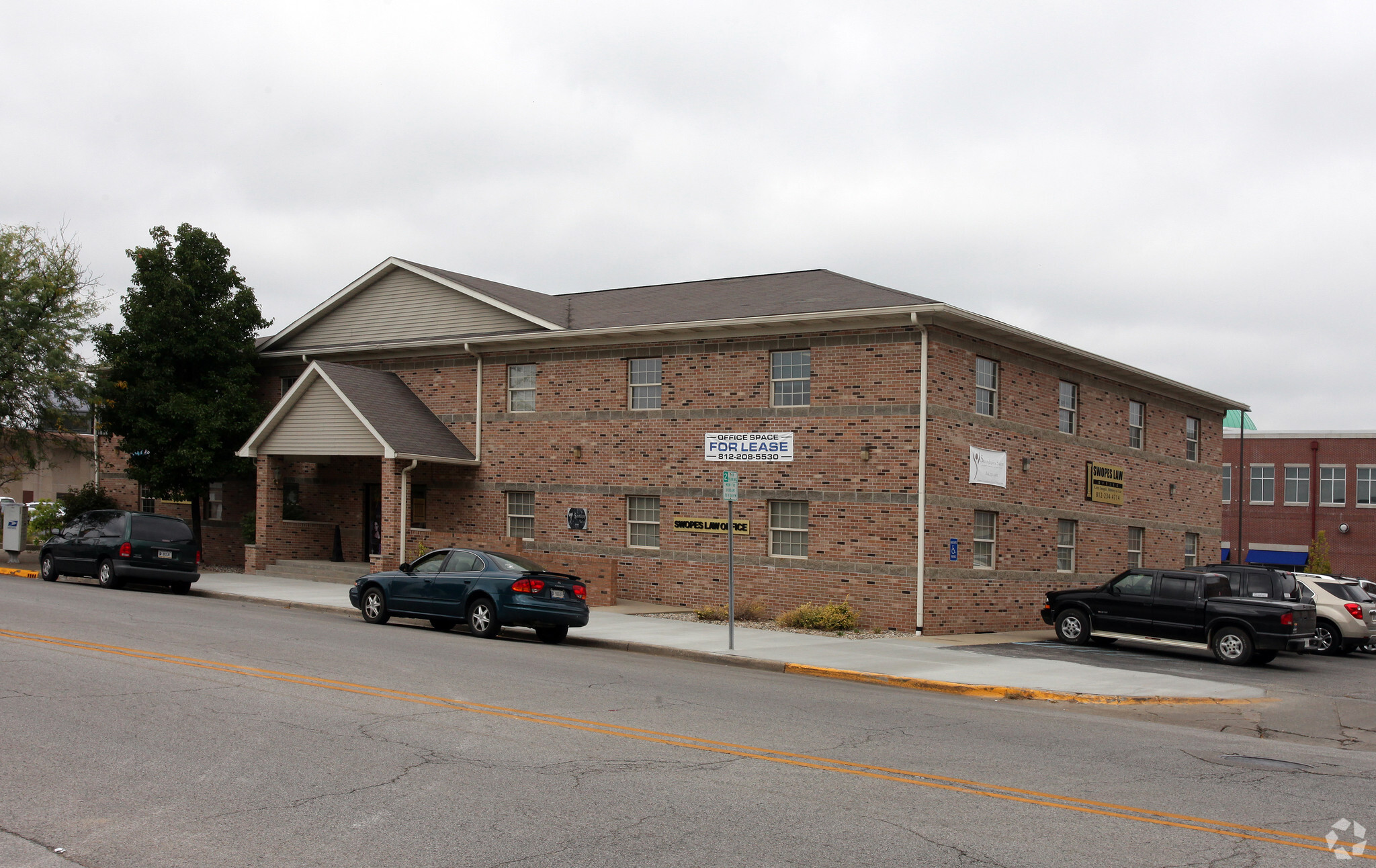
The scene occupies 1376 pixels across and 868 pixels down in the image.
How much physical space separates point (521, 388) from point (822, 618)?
32.3 ft

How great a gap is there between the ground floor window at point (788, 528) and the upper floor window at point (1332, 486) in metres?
43.5

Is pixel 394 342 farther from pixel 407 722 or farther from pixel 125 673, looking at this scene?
pixel 407 722

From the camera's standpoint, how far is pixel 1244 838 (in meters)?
6.93

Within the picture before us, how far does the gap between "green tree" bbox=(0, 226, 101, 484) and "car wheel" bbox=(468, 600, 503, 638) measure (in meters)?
19.1

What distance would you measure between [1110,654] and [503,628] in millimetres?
10471

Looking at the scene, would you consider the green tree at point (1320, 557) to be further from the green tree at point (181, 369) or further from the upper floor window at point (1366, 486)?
the green tree at point (181, 369)

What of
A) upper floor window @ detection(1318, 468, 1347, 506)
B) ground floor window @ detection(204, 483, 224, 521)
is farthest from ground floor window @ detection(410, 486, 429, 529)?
upper floor window @ detection(1318, 468, 1347, 506)

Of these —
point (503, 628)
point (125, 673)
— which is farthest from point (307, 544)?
point (125, 673)

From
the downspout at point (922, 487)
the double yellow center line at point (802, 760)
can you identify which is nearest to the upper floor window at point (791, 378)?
the downspout at point (922, 487)

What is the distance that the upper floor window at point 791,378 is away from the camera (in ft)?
74.0

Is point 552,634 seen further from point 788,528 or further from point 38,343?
point 38,343

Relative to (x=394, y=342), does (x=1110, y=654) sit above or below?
below

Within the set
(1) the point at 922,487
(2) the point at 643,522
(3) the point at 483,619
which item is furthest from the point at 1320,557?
(3) the point at 483,619

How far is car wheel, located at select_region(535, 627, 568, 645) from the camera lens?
59.2 ft
